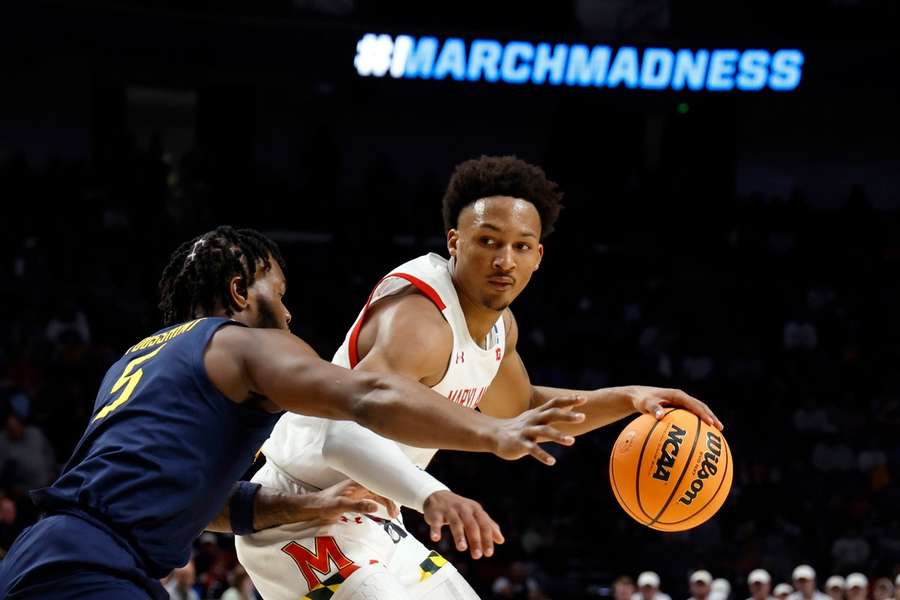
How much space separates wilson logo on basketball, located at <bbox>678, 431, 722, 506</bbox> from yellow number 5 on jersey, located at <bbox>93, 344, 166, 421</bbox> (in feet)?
6.12

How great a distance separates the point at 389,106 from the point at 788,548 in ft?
28.3

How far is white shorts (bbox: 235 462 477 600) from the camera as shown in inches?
153

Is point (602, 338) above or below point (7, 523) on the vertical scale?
above

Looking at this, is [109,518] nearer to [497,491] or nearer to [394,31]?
[497,491]

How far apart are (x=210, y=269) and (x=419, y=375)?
81 centimetres

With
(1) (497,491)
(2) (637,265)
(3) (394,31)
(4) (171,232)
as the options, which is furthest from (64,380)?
(2) (637,265)

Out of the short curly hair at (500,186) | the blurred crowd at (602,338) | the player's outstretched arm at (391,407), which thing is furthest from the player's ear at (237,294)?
the blurred crowd at (602,338)

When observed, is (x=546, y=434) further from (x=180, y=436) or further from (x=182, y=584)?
(x=182, y=584)

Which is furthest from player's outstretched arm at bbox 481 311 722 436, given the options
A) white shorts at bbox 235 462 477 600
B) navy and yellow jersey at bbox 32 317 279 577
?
navy and yellow jersey at bbox 32 317 279 577

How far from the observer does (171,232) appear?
13.8m

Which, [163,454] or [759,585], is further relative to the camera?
[759,585]

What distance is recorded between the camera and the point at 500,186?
4.25 metres

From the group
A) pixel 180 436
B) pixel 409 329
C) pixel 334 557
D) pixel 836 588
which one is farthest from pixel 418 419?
pixel 836 588

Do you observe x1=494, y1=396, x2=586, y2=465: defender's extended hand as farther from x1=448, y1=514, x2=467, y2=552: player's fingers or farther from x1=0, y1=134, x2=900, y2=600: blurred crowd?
x1=0, y1=134, x2=900, y2=600: blurred crowd
